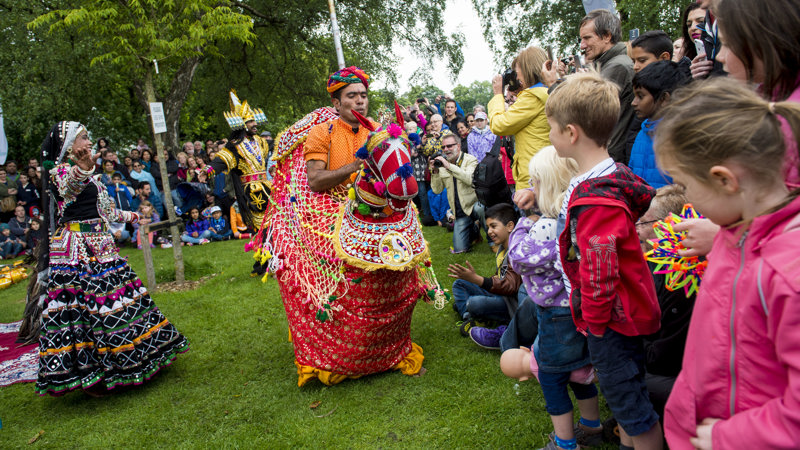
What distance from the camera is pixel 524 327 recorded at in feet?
11.0

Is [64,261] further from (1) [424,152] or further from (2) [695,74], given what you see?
(1) [424,152]

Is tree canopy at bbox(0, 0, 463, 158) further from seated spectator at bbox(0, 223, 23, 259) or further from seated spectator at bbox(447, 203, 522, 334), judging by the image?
seated spectator at bbox(447, 203, 522, 334)

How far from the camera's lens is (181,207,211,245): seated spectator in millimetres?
11820

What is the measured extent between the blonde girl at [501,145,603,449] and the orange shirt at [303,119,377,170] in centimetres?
151

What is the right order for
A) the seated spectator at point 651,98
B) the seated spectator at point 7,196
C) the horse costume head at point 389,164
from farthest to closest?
the seated spectator at point 7,196 < the seated spectator at point 651,98 < the horse costume head at point 389,164

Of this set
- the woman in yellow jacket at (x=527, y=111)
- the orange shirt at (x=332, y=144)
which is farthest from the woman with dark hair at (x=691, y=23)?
the orange shirt at (x=332, y=144)

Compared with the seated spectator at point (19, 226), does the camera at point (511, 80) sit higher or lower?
higher

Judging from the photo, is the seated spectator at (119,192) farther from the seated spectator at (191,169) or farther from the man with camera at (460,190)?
the man with camera at (460,190)

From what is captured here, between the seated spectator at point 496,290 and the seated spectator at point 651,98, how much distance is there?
47.4 inches

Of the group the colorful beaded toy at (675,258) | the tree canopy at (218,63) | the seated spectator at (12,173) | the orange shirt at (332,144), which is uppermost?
the tree canopy at (218,63)

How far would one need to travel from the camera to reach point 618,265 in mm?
2084

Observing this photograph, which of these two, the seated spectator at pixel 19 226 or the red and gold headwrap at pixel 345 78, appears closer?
the red and gold headwrap at pixel 345 78

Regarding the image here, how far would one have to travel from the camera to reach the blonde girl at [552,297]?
256 centimetres

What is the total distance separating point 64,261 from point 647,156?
4667mm
